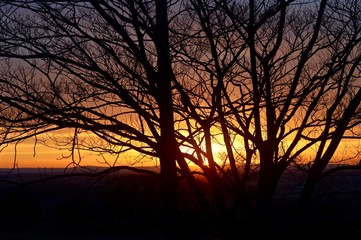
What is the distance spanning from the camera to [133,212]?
946 inches

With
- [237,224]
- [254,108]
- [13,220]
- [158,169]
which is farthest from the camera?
[13,220]

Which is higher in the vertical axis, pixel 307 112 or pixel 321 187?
pixel 307 112

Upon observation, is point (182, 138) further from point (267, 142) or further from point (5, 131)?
point (5, 131)

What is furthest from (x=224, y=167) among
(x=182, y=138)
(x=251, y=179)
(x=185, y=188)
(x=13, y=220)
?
(x=13, y=220)

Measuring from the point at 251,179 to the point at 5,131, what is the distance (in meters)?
4.01

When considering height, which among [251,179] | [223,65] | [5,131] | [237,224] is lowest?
[237,224]

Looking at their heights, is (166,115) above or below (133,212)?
above

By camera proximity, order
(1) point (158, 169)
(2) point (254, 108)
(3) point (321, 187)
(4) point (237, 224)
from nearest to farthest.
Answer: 1. (4) point (237, 224)
2. (2) point (254, 108)
3. (1) point (158, 169)
4. (3) point (321, 187)

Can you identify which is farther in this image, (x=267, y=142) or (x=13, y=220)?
(x=13, y=220)

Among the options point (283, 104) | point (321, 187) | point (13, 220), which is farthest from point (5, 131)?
point (13, 220)

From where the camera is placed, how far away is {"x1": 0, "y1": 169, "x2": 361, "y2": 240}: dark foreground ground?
818cm

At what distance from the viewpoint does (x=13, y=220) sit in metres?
34.2

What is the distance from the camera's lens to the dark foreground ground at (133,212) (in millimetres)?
8180

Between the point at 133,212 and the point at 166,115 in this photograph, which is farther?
the point at 133,212
